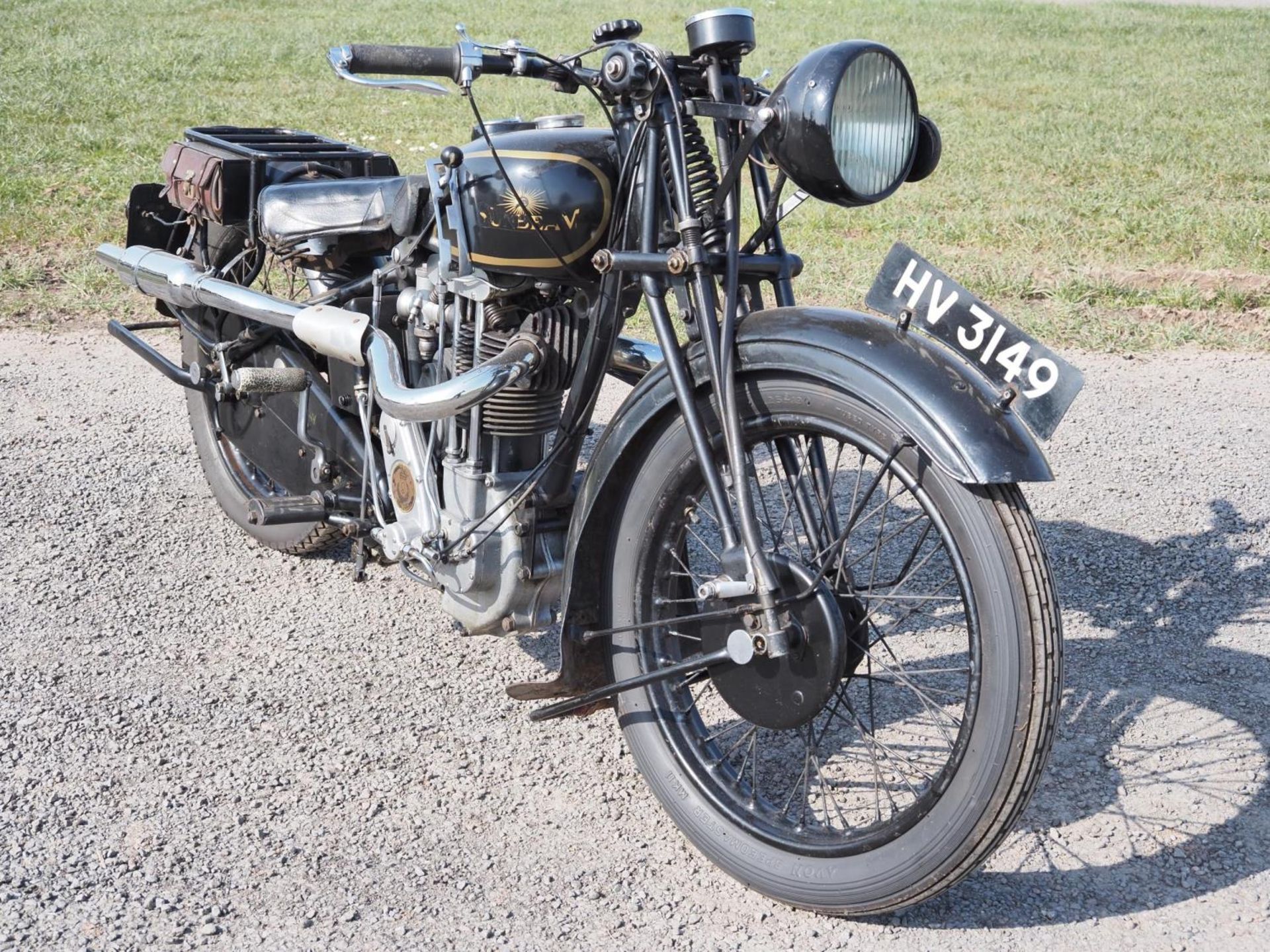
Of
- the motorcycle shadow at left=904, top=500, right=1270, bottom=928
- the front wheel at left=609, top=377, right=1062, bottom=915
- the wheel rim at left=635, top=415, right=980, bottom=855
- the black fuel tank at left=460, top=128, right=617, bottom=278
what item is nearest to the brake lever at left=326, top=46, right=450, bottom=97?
the black fuel tank at left=460, top=128, right=617, bottom=278

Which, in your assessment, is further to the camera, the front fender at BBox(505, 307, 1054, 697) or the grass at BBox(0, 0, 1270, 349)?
the grass at BBox(0, 0, 1270, 349)

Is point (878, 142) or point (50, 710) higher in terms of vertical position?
point (878, 142)

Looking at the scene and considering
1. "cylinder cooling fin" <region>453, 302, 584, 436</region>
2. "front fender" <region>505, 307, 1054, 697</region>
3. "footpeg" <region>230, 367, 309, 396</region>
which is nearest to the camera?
"front fender" <region>505, 307, 1054, 697</region>

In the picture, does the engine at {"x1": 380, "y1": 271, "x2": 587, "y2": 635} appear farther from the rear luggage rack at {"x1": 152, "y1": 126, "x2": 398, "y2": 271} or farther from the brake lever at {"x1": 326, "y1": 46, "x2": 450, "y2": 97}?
the rear luggage rack at {"x1": 152, "y1": 126, "x2": 398, "y2": 271}

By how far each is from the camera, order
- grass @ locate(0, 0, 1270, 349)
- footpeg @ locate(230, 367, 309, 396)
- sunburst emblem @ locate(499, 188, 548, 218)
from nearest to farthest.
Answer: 1. sunburst emblem @ locate(499, 188, 548, 218)
2. footpeg @ locate(230, 367, 309, 396)
3. grass @ locate(0, 0, 1270, 349)

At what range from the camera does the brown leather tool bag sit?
3.72 metres

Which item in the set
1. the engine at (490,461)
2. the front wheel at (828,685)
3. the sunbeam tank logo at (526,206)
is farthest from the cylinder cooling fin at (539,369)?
the front wheel at (828,685)

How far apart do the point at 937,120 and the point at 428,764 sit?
366 inches

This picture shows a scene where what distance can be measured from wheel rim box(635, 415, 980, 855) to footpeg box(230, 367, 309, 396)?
1.29 metres

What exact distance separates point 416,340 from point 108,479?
1.97 m

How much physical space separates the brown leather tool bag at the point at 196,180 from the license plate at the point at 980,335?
6.66 ft

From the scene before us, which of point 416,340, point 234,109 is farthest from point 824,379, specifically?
point 234,109

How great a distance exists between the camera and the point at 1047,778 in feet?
10.1

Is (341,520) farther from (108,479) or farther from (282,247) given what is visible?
(108,479)
